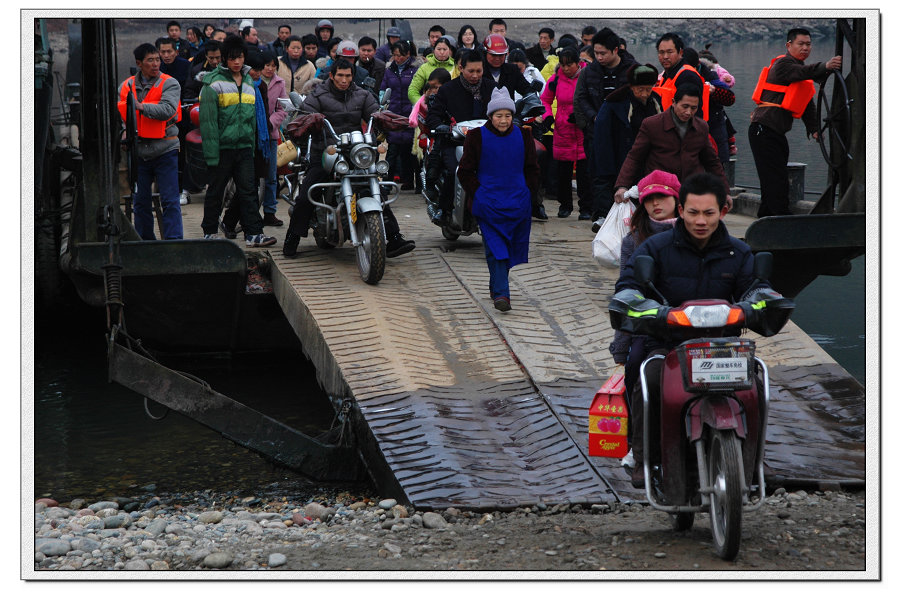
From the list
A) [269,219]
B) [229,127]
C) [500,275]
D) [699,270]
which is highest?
[229,127]

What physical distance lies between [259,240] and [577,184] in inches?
132

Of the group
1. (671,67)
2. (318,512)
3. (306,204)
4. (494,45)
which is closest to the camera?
(318,512)

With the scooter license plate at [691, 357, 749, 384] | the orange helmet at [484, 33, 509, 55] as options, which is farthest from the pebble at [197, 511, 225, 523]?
the orange helmet at [484, 33, 509, 55]

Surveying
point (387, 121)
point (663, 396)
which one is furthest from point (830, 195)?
point (663, 396)

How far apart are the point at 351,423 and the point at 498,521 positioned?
5.85 feet

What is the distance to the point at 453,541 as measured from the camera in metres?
5.21

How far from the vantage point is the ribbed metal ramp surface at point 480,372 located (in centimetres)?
608

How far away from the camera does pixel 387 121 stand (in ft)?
30.3

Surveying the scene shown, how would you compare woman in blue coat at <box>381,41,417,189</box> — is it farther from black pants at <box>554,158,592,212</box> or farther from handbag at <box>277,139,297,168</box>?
handbag at <box>277,139,297,168</box>

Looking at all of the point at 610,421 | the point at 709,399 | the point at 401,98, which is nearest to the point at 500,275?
the point at 610,421

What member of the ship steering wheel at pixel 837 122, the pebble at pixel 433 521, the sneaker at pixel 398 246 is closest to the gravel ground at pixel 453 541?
the pebble at pixel 433 521

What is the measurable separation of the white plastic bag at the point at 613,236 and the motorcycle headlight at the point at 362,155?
2.00 metres

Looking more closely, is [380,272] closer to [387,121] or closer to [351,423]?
[387,121]

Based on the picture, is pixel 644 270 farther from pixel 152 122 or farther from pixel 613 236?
pixel 152 122
